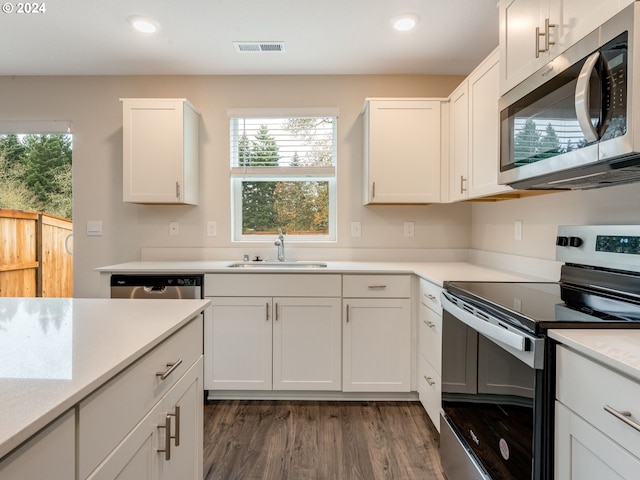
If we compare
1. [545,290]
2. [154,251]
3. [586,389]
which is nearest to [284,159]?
[154,251]

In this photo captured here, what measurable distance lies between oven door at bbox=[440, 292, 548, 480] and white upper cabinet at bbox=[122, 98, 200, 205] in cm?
205

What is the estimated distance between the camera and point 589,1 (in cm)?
115

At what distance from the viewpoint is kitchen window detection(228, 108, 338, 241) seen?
304 cm

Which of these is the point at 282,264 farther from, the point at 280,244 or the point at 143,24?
the point at 143,24

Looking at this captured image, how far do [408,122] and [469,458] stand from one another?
6.88 ft

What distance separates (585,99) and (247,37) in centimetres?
207

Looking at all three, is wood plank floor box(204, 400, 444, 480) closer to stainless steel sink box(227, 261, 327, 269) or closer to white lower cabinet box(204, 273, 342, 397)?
white lower cabinet box(204, 273, 342, 397)

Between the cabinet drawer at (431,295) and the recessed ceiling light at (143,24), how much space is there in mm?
2281

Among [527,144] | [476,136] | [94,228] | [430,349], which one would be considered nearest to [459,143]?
[476,136]

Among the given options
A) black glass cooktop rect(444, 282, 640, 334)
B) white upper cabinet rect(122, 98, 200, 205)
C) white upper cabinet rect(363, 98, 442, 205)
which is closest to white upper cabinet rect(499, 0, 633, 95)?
black glass cooktop rect(444, 282, 640, 334)

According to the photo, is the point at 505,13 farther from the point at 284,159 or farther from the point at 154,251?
the point at 154,251

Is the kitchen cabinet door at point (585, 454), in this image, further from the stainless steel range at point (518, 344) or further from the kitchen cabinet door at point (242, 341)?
the kitchen cabinet door at point (242, 341)

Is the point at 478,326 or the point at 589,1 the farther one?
the point at 478,326

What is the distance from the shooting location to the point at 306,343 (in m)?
2.41
